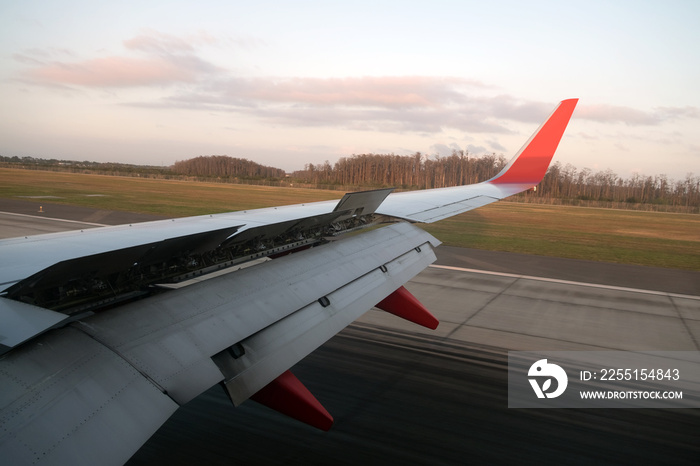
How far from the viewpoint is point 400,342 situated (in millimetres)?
6828

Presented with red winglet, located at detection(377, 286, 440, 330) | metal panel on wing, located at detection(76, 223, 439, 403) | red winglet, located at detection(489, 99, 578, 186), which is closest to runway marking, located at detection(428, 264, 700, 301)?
red winglet, located at detection(489, 99, 578, 186)

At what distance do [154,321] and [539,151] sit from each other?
24.2 feet

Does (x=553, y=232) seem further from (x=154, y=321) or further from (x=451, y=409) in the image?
(x=154, y=321)

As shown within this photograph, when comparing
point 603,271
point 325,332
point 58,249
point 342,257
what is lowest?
point 603,271

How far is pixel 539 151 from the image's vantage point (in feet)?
27.2

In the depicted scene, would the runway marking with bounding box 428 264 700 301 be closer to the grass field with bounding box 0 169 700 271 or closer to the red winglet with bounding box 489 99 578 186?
the red winglet with bounding box 489 99 578 186

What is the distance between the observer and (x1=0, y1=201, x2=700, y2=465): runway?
4082mm

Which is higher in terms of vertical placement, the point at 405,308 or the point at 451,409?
the point at 405,308

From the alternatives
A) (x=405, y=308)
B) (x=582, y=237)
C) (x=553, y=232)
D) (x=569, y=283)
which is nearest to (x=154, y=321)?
(x=405, y=308)

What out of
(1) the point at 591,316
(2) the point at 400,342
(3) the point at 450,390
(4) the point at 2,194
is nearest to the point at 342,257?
(3) the point at 450,390

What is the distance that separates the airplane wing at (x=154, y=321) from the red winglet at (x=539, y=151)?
4163mm

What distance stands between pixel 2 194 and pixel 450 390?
32.8 metres

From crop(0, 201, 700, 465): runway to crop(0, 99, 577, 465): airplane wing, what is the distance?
1251 mm

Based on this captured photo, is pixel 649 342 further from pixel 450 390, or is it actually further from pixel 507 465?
pixel 507 465
